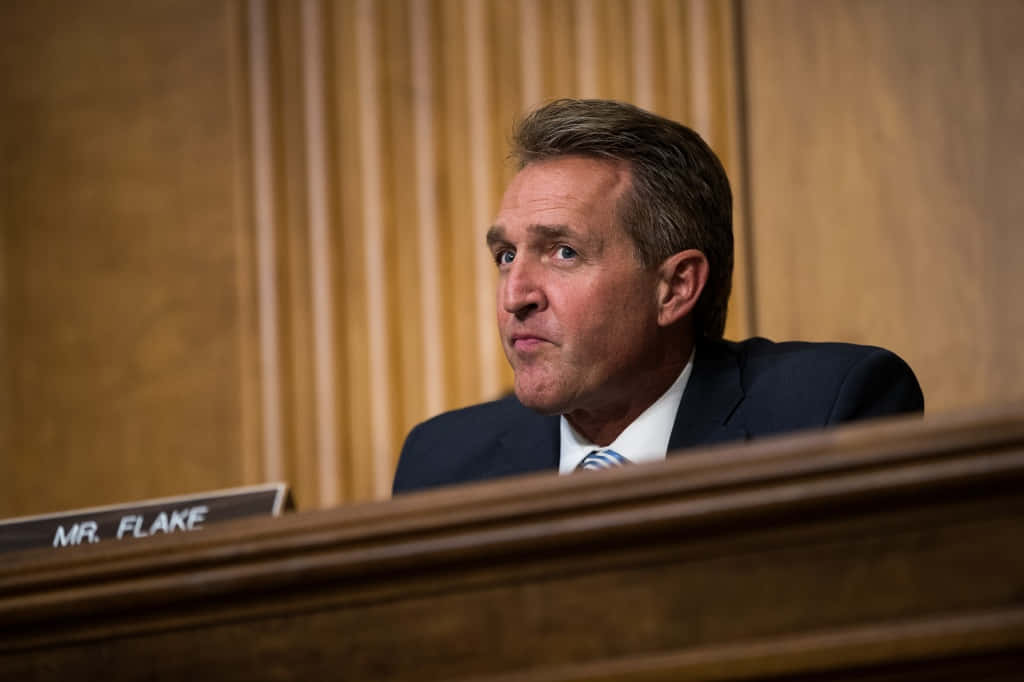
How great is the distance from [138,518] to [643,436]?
80 centimetres

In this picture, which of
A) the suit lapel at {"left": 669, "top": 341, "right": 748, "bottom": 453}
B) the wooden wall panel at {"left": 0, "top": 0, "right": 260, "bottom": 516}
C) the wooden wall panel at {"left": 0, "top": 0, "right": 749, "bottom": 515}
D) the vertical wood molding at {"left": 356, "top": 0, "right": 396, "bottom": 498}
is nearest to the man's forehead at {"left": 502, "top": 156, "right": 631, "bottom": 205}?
the suit lapel at {"left": 669, "top": 341, "right": 748, "bottom": 453}

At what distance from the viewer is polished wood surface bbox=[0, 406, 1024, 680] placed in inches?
33.0

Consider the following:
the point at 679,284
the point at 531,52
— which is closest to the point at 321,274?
the point at 531,52

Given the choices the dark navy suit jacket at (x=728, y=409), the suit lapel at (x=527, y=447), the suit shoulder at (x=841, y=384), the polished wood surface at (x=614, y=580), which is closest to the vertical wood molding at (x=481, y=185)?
the dark navy suit jacket at (x=728, y=409)

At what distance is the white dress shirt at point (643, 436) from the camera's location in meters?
2.03

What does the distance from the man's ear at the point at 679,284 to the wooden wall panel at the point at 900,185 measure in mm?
1042

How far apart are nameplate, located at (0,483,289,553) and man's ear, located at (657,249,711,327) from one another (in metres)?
0.69

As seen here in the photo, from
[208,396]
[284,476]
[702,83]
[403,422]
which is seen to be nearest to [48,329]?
[208,396]

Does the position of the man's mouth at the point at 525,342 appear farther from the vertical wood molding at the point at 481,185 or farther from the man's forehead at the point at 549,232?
the vertical wood molding at the point at 481,185

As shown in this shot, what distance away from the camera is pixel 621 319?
6.68 feet

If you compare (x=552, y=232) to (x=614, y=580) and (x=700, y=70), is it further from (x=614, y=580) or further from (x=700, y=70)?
(x=700, y=70)

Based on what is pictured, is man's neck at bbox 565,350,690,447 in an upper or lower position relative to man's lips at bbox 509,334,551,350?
lower

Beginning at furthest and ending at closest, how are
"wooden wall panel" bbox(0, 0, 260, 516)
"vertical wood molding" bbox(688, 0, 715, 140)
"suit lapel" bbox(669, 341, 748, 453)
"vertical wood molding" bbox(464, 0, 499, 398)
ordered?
"wooden wall panel" bbox(0, 0, 260, 516) < "vertical wood molding" bbox(464, 0, 499, 398) < "vertical wood molding" bbox(688, 0, 715, 140) < "suit lapel" bbox(669, 341, 748, 453)

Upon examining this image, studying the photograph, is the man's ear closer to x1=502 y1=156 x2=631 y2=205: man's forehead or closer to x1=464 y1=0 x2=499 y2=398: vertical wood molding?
x1=502 y1=156 x2=631 y2=205: man's forehead
